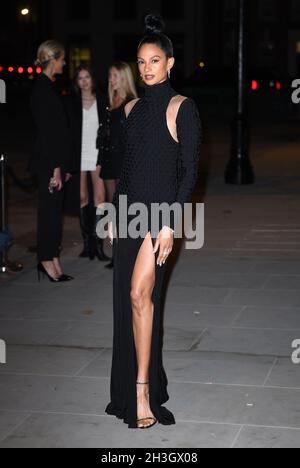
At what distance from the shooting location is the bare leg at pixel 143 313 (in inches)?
193

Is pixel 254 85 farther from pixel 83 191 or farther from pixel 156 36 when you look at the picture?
pixel 156 36

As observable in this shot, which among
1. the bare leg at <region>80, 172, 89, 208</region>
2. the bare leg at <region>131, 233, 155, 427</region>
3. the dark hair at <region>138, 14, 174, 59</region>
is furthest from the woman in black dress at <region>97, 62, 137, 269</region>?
the bare leg at <region>131, 233, 155, 427</region>

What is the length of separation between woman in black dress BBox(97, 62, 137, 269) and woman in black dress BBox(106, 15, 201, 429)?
3564 mm

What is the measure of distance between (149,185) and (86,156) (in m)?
4.38

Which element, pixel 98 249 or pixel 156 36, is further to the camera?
pixel 98 249

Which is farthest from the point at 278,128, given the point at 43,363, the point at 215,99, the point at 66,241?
the point at 43,363

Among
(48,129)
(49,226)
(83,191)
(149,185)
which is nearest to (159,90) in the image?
(149,185)

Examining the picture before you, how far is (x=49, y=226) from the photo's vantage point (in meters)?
8.54

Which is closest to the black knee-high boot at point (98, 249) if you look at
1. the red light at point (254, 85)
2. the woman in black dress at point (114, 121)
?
the woman in black dress at point (114, 121)

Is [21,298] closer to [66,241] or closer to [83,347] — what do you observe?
[83,347]

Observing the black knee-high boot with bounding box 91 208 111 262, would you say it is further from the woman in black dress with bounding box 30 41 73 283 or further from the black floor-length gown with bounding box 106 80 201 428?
the black floor-length gown with bounding box 106 80 201 428

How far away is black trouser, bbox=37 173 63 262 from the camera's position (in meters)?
8.48
